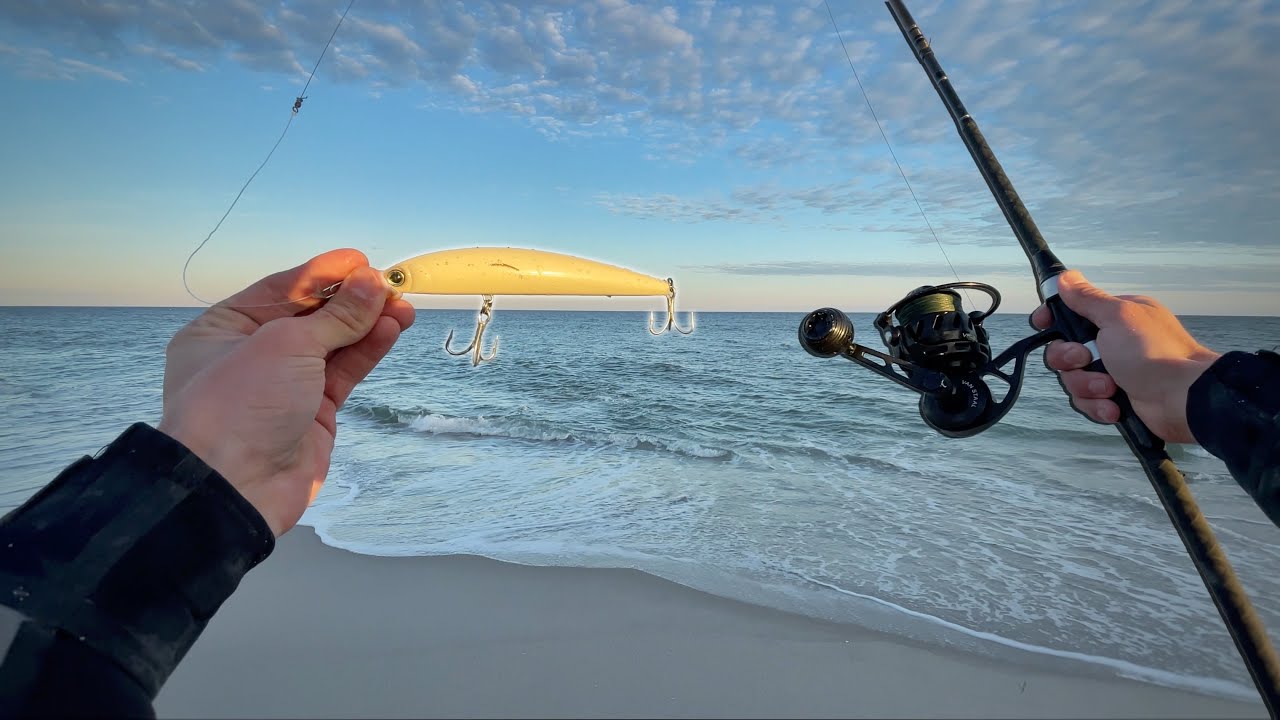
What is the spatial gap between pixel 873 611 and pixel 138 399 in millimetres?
16115

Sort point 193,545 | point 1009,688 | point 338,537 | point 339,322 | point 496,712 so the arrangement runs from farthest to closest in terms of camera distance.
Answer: point 338,537
point 1009,688
point 496,712
point 339,322
point 193,545

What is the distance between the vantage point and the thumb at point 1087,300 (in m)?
1.92

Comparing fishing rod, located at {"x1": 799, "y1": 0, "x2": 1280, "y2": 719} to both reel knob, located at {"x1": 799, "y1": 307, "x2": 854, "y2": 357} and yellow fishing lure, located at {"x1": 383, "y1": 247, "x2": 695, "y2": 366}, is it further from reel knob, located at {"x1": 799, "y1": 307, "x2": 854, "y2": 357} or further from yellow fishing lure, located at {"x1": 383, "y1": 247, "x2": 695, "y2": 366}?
yellow fishing lure, located at {"x1": 383, "y1": 247, "x2": 695, "y2": 366}

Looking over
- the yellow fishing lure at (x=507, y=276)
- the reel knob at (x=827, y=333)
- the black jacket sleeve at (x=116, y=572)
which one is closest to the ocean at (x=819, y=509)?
the yellow fishing lure at (x=507, y=276)

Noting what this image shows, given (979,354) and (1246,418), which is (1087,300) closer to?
(979,354)

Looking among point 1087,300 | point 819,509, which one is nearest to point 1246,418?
point 1087,300

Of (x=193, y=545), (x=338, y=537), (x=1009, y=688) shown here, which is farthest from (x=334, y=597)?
(x=1009, y=688)

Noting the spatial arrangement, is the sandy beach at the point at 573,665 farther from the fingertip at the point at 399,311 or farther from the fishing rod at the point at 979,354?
the fingertip at the point at 399,311

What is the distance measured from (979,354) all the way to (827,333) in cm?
63

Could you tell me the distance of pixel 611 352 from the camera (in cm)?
3591

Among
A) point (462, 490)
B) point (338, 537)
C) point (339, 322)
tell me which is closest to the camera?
point (339, 322)

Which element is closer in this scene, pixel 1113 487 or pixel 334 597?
pixel 334 597

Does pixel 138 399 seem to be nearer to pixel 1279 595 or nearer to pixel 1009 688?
pixel 1009 688

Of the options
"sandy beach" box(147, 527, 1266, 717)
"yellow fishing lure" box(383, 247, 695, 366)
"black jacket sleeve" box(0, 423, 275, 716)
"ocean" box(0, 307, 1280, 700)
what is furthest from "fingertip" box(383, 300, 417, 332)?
"ocean" box(0, 307, 1280, 700)
